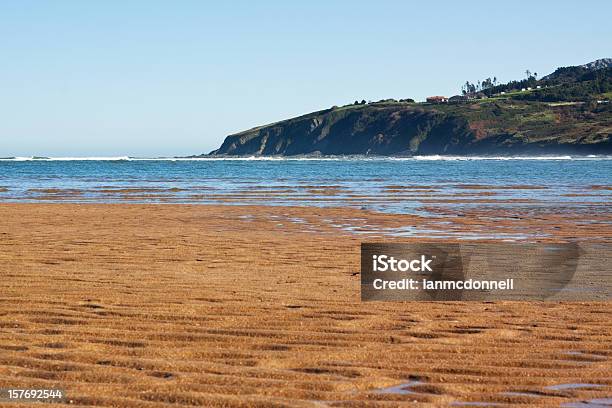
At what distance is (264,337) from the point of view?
728 centimetres

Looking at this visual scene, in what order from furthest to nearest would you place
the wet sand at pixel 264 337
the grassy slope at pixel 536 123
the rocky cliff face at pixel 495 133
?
1. the grassy slope at pixel 536 123
2. the rocky cliff face at pixel 495 133
3. the wet sand at pixel 264 337

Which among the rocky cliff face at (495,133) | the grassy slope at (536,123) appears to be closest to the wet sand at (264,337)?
the rocky cliff face at (495,133)

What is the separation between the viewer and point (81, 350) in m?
6.62

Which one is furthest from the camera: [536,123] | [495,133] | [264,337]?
[536,123]

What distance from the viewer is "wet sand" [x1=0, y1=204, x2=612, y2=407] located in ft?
18.5

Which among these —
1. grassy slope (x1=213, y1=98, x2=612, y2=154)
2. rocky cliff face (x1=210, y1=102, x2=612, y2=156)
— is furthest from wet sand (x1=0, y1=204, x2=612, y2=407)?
grassy slope (x1=213, y1=98, x2=612, y2=154)

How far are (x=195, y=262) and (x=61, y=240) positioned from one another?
13.9 ft

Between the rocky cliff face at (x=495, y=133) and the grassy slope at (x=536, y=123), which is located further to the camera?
the grassy slope at (x=536, y=123)

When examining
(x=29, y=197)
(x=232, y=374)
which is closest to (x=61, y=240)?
(x=232, y=374)

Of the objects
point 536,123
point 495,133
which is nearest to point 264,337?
point 495,133

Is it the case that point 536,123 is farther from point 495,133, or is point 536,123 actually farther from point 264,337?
point 264,337

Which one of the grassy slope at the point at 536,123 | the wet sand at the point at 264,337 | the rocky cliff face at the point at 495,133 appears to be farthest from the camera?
the grassy slope at the point at 536,123

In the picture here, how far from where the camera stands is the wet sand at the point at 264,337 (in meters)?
5.64

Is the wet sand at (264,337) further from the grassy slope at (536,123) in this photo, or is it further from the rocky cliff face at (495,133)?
the grassy slope at (536,123)
